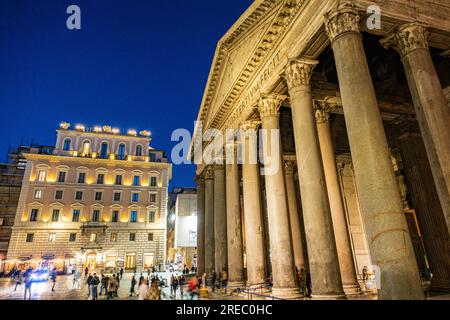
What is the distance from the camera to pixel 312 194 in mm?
8656

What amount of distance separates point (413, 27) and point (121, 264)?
1522 inches

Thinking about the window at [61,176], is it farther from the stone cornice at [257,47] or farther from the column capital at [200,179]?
the stone cornice at [257,47]

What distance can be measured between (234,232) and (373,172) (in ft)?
30.2

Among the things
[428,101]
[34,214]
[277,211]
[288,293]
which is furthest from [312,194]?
[34,214]

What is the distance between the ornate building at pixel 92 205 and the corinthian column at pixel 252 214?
29639mm

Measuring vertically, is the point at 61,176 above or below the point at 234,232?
above

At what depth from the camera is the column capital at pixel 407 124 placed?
13.3 meters

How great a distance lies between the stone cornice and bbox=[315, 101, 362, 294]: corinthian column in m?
3.41

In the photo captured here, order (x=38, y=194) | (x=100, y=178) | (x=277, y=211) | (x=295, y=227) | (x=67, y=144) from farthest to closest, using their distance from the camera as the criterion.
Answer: (x=67, y=144)
(x=100, y=178)
(x=38, y=194)
(x=295, y=227)
(x=277, y=211)

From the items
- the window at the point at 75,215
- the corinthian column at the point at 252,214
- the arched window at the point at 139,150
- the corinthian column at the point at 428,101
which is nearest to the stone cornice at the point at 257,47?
the corinthian column at the point at 252,214

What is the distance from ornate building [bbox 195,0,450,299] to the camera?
21.4ft

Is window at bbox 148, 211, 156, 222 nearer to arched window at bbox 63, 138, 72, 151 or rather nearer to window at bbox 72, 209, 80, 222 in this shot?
window at bbox 72, 209, 80, 222

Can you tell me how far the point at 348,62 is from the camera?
7316 millimetres

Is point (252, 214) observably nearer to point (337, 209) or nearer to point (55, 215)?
point (337, 209)
